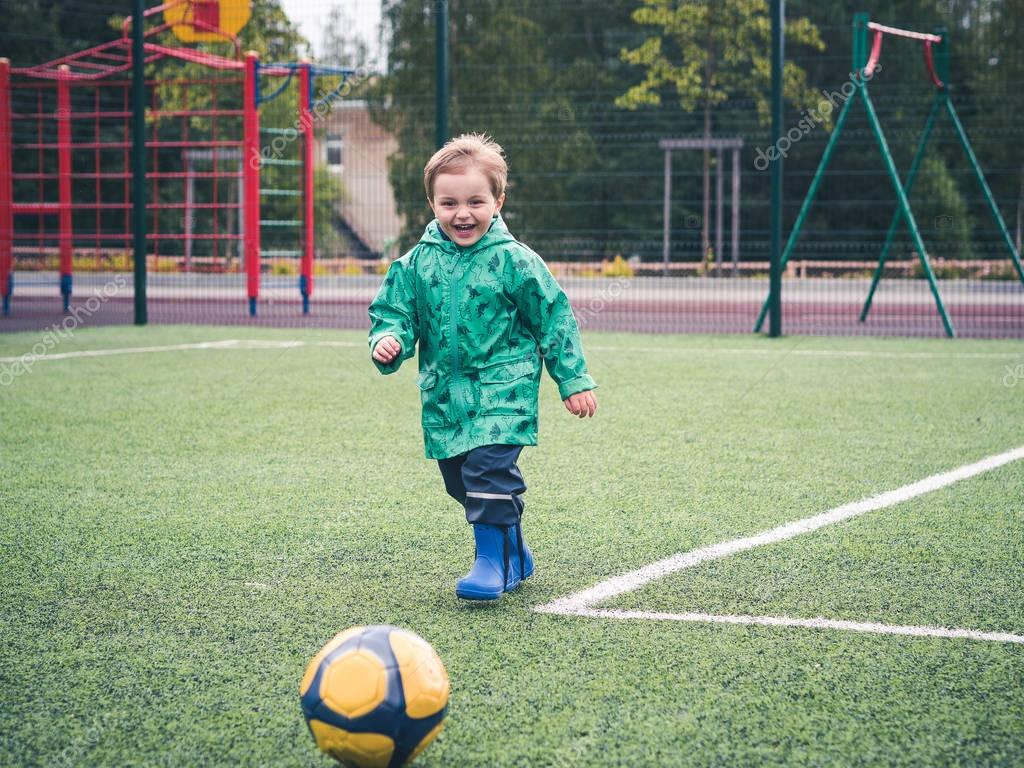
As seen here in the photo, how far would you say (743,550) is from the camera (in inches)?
145

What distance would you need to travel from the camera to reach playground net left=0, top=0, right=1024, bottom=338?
14039 mm

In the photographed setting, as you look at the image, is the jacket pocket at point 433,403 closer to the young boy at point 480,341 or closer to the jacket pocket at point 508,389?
the young boy at point 480,341

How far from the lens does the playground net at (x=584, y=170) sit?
46.1 feet

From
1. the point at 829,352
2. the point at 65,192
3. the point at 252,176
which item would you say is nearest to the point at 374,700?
the point at 829,352

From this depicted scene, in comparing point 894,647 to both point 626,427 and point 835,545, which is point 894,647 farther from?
point 626,427

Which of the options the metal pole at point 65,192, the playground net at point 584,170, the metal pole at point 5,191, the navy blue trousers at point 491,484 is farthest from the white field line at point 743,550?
the metal pole at point 5,191

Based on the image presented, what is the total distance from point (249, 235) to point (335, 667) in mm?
11610

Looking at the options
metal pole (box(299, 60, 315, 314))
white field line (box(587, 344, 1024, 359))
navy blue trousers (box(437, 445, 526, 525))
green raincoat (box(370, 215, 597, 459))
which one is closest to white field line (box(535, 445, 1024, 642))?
navy blue trousers (box(437, 445, 526, 525))

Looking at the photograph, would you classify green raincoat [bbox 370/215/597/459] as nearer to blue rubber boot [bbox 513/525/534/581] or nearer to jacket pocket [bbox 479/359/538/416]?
jacket pocket [bbox 479/359/538/416]

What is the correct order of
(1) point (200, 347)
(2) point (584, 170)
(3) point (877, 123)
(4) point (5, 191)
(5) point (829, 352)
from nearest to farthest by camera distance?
(5) point (829, 352)
(1) point (200, 347)
(3) point (877, 123)
(4) point (5, 191)
(2) point (584, 170)

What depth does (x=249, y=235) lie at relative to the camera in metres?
13.2

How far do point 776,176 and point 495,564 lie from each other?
28.1 ft

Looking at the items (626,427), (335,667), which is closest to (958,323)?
(626,427)

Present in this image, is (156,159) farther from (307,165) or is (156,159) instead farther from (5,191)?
(307,165)
